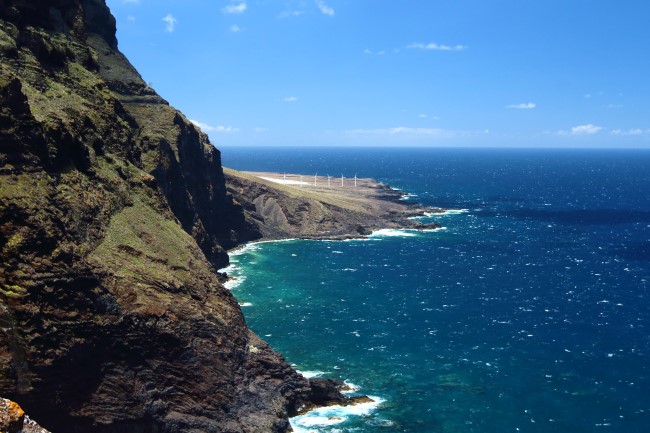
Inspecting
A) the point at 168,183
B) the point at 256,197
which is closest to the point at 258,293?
the point at 168,183

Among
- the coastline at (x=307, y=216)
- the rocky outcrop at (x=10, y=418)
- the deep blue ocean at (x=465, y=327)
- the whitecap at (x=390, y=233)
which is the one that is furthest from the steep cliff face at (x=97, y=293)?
the whitecap at (x=390, y=233)

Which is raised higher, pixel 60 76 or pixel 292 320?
pixel 60 76

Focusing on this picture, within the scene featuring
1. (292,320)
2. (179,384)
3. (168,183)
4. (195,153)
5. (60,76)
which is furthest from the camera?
(195,153)

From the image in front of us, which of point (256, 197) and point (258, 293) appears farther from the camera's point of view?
point (256, 197)

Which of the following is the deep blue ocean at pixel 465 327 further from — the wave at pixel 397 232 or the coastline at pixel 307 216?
the wave at pixel 397 232

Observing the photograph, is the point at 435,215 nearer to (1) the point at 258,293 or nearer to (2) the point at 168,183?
(1) the point at 258,293
